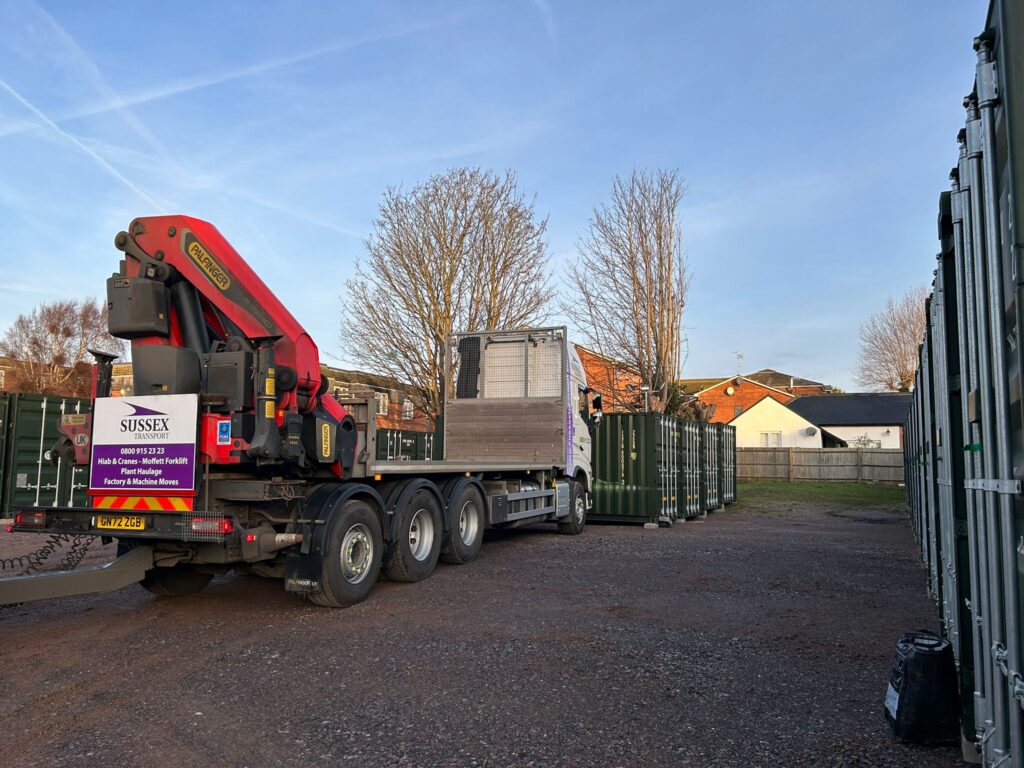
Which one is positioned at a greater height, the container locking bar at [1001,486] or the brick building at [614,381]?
the brick building at [614,381]

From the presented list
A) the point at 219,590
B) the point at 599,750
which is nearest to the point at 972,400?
the point at 599,750

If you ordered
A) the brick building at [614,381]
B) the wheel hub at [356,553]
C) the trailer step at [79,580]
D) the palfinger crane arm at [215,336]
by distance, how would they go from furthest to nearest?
the brick building at [614,381] → the wheel hub at [356,553] → the palfinger crane arm at [215,336] → the trailer step at [79,580]

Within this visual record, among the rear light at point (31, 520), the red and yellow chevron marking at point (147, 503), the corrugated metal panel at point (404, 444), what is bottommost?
the rear light at point (31, 520)

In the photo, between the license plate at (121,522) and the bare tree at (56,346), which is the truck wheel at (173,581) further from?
the bare tree at (56,346)

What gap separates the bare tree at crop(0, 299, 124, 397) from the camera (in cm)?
3934

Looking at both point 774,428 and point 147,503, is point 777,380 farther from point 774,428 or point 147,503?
point 147,503

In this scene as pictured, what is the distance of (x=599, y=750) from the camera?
386 centimetres

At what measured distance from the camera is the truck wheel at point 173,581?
743 cm

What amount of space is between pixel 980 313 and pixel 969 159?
636 millimetres

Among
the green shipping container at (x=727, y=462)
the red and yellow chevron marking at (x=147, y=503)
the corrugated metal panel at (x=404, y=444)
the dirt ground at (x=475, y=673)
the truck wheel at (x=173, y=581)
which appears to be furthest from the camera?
the green shipping container at (x=727, y=462)

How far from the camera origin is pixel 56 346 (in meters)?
41.6

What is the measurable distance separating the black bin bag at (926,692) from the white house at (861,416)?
1824 inches

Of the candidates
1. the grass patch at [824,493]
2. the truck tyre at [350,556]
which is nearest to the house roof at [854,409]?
the grass patch at [824,493]

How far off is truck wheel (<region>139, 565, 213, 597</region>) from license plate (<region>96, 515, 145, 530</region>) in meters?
1.37
